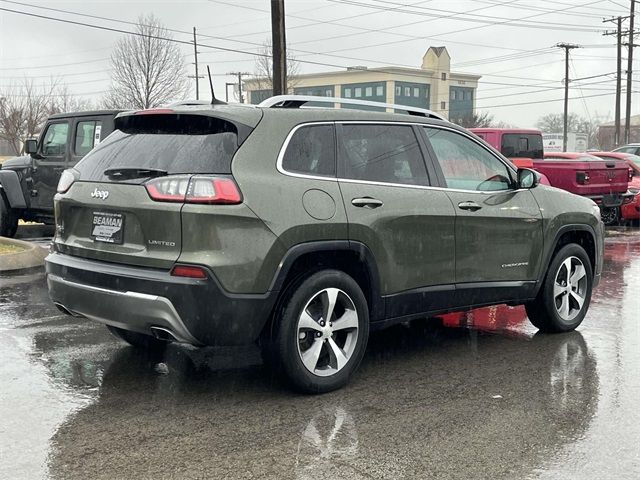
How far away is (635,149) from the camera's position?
2105 centimetres

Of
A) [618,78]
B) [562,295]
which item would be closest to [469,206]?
[562,295]

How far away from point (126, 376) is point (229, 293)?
1.29 m

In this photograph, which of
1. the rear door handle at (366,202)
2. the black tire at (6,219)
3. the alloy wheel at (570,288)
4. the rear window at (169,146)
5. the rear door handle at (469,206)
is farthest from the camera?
the black tire at (6,219)

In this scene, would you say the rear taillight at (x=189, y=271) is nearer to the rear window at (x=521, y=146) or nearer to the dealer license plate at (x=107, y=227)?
the dealer license plate at (x=107, y=227)

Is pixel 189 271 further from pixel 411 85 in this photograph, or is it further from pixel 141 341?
pixel 411 85

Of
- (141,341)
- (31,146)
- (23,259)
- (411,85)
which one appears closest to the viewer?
(141,341)

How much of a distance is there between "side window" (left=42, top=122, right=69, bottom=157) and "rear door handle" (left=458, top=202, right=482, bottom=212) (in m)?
7.52

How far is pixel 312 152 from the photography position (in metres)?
4.77

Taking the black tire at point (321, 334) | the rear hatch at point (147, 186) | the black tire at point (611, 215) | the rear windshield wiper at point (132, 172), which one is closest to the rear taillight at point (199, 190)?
the rear hatch at point (147, 186)

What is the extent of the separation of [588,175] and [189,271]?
36.1 feet

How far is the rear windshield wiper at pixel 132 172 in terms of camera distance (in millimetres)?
4430

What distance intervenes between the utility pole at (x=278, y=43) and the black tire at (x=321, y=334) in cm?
1292

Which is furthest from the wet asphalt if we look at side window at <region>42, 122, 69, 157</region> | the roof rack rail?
side window at <region>42, 122, 69, 157</region>

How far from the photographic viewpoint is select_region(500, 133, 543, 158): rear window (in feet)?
50.0
